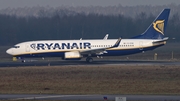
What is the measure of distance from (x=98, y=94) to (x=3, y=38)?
83607 millimetres

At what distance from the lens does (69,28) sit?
119125 millimetres

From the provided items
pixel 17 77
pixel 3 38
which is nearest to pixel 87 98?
pixel 17 77

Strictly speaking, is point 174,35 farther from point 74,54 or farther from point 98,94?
point 98,94

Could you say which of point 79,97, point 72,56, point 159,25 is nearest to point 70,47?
point 72,56

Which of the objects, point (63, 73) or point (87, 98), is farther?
point (63, 73)

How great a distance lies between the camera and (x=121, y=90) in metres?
32.7

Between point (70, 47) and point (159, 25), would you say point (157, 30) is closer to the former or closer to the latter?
point (159, 25)

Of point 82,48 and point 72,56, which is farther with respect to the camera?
point 82,48

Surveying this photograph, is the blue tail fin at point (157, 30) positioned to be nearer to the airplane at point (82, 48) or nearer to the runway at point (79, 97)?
the airplane at point (82, 48)

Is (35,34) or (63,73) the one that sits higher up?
(35,34)

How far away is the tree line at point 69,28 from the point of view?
112 m

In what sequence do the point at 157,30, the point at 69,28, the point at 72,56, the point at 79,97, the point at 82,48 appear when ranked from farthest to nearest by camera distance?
the point at 69,28
the point at 157,30
the point at 82,48
the point at 72,56
the point at 79,97

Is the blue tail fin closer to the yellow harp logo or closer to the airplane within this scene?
the yellow harp logo

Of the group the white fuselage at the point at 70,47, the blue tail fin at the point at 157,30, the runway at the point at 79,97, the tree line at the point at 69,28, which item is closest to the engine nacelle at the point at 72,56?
the white fuselage at the point at 70,47
